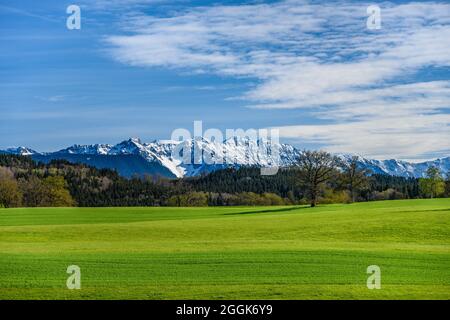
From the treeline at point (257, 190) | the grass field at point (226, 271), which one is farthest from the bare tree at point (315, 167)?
the grass field at point (226, 271)

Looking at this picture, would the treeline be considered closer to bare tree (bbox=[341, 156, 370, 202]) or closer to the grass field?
bare tree (bbox=[341, 156, 370, 202])

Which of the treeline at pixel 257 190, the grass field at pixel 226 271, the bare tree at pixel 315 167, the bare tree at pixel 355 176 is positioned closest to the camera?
the grass field at pixel 226 271

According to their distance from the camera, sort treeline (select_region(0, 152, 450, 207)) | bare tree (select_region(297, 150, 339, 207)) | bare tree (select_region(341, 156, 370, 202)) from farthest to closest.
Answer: bare tree (select_region(341, 156, 370, 202))
treeline (select_region(0, 152, 450, 207))
bare tree (select_region(297, 150, 339, 207))

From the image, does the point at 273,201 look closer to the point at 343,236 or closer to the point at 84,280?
the point at 343,236

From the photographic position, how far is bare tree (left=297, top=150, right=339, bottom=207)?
86.6 m

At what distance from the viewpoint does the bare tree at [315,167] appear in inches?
3410

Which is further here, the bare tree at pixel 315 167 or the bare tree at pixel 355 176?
the bare tree at pixel 355 176

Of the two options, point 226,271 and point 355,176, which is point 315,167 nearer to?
point 355,176

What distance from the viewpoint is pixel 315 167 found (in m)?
87.5

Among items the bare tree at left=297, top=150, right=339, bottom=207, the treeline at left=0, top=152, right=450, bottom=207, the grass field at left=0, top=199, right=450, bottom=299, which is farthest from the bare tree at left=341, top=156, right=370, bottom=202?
the grass field at left=0, top=199, right=450, bottom=299

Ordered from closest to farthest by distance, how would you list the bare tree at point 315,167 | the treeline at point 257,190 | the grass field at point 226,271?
1. the grass field at point 226,271
2. the bare tree at point 315,167
3. the treeline at point 257,190

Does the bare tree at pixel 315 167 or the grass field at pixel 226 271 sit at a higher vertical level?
the bare tree at pixel 315 167

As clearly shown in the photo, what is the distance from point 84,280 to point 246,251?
957 centimetres

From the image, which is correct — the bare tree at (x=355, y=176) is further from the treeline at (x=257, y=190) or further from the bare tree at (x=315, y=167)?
the bare tree at (x=315, y=167)
